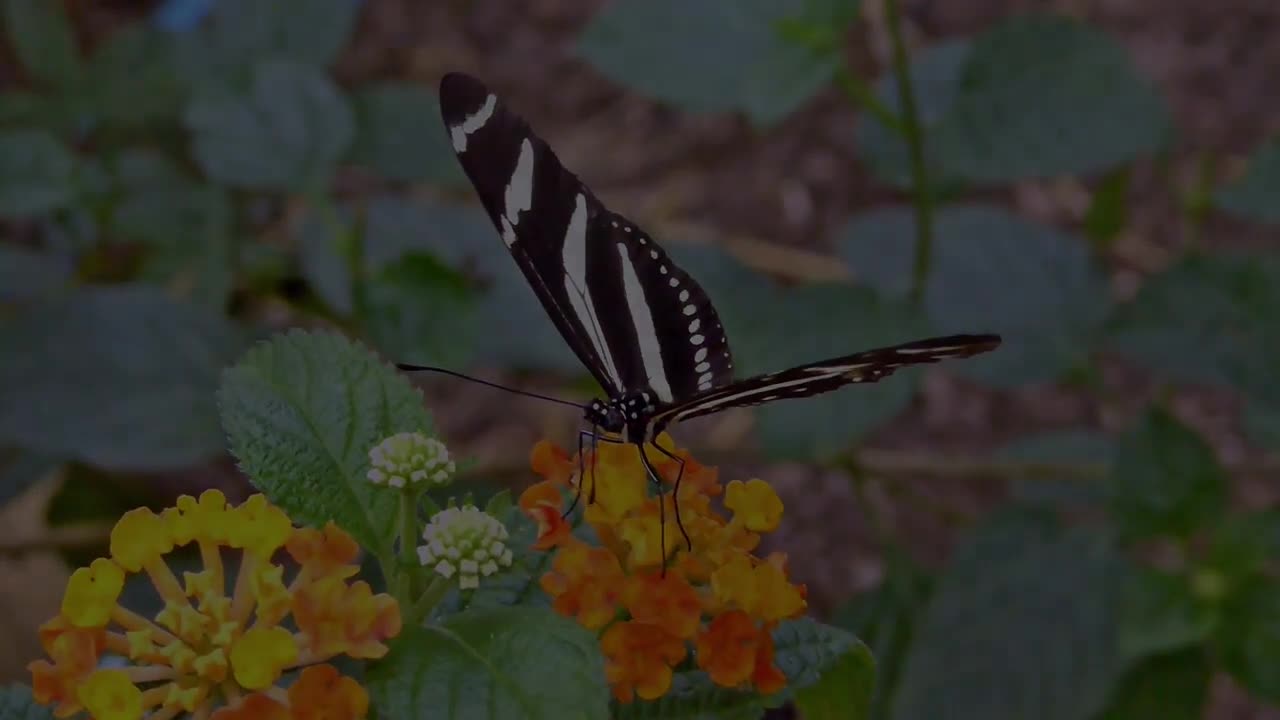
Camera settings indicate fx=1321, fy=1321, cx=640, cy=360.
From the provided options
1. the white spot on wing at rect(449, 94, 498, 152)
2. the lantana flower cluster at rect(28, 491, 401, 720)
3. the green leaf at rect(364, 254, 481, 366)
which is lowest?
the lantana flower cluster at rect(28, 491, 401, 720)

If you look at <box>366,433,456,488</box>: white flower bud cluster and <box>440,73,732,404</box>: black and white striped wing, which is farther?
<box>440,73,732,404</box>: black and white striped wing

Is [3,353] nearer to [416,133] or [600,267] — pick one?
[416,133]

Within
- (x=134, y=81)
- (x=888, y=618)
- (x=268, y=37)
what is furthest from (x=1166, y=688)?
(x=134, y=81)

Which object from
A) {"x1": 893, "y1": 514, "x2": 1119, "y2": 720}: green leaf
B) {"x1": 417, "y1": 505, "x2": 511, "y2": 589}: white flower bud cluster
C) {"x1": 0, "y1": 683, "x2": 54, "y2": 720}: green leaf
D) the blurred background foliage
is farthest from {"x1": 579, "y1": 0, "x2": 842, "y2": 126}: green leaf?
{"x1": 0, "y1": 683, "x2": 54, "y2": 720}: green leaf

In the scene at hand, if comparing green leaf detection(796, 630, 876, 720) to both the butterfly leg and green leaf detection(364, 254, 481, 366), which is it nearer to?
the butterfly leg

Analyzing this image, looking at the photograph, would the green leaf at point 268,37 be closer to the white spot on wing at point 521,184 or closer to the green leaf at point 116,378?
the green leaf at point 116,378
